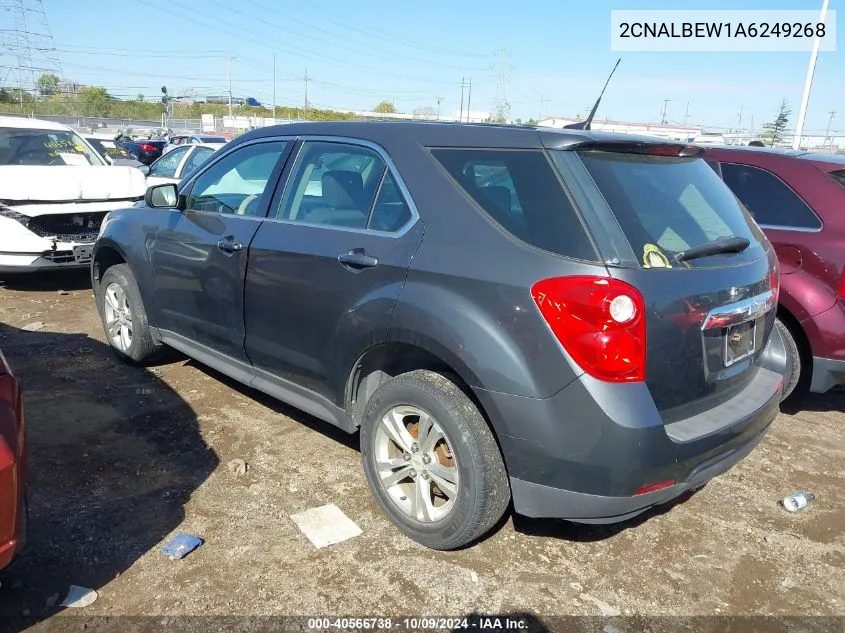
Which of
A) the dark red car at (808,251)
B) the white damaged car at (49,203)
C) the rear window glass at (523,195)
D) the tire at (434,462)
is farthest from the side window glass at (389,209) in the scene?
the white damaged car at (49,203)

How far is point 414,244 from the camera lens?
276 cm

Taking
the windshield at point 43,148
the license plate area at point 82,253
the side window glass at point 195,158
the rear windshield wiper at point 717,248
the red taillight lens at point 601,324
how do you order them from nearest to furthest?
the red taillight lens at point 601,324 < the rear windshield wiper at point 717,248 < the license plate area at point 82,253 < the windshield at point 43,148 < the side window glass at point 195,158

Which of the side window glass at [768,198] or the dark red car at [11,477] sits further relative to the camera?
the side window glass at [768,198]

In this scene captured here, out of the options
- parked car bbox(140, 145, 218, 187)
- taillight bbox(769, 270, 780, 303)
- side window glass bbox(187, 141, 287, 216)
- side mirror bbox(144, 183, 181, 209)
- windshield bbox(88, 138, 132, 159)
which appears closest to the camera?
taillight bbox(769, 270, 780, 303)

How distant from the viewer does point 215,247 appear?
3732 millimetres

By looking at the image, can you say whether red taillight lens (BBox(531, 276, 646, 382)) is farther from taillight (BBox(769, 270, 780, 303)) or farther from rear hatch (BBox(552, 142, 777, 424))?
taillight (BBox(769, 270, 780, 303))

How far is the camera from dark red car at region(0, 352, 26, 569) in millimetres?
2074

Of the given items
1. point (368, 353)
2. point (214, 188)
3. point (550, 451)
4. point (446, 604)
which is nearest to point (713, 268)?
point (550, 451)

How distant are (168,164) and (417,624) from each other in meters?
11.0

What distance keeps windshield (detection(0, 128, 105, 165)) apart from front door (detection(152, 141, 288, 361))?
462cm

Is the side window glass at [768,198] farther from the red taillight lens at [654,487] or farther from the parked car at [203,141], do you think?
the parked car at [203,141]

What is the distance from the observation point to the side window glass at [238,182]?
370 centimetres

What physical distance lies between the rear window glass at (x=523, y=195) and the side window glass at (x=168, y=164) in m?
9.96

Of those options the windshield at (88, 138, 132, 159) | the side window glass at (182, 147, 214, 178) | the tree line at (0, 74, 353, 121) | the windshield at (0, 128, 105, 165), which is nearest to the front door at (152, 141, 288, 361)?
the windshield at (0, 128, 105, 165)
